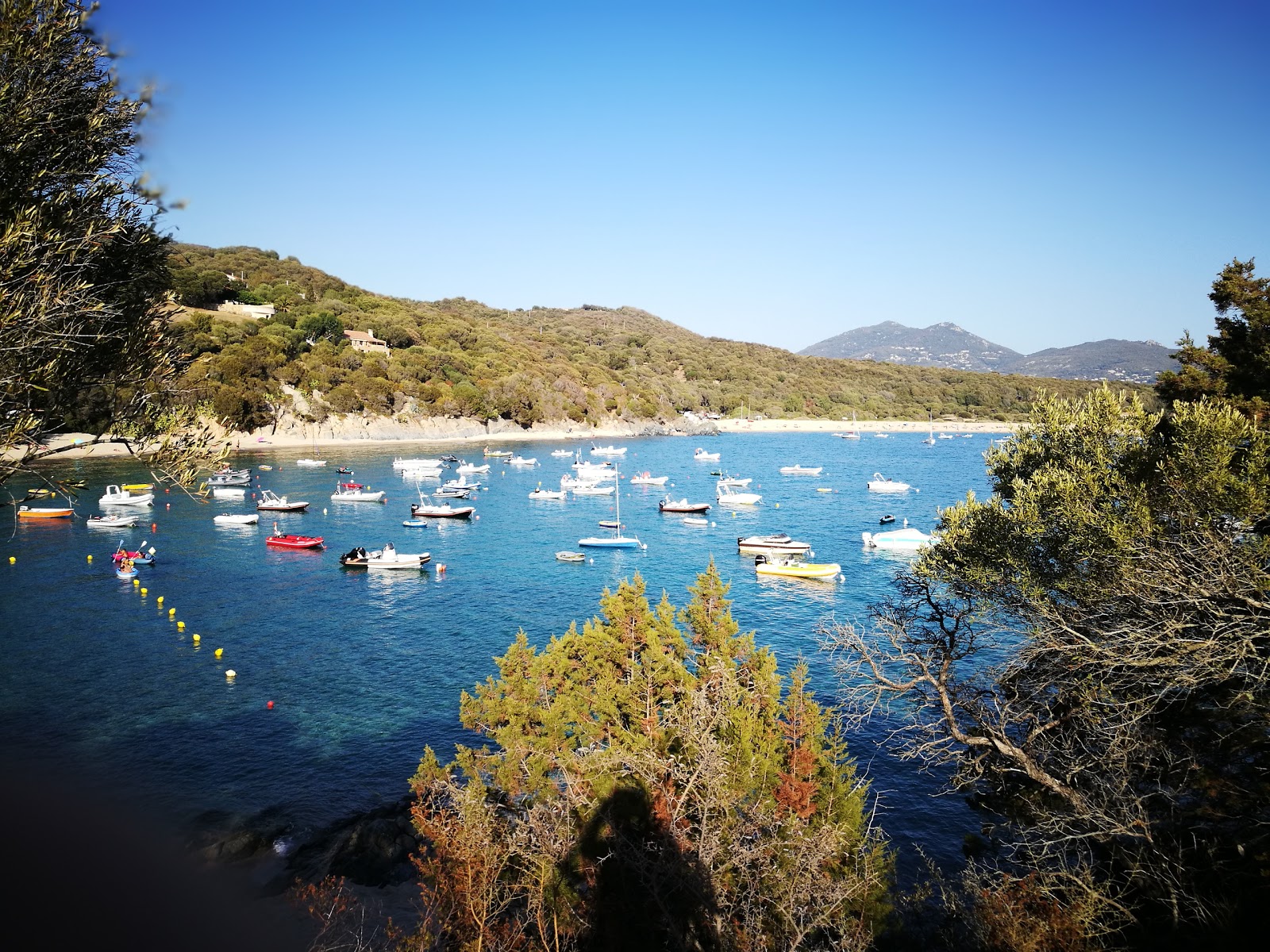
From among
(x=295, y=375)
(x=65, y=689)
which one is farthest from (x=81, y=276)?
(x=295, y=375)

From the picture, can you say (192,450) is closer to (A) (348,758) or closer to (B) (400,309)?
(A) (348,758)

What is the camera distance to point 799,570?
4166cm

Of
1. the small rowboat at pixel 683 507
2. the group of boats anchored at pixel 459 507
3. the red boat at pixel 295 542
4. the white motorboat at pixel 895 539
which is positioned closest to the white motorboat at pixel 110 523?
the group of boats anchored at pixel 459 507

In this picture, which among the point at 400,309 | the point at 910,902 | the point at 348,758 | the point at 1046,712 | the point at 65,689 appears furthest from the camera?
the point at 400,309

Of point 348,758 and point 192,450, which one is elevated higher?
point 192,450

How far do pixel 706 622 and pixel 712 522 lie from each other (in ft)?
152

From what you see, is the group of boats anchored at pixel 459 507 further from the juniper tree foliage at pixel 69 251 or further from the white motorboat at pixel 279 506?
the juniper tree foliage at pixel 69 251

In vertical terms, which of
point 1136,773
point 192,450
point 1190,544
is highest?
point 192,450

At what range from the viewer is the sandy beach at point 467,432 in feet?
348

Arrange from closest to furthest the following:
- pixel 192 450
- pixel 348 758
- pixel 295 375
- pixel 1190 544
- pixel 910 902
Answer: pixel 192 450 → pixel 1190 544 → pixel 910 902 → pixel 348 758 → pixel 295 375

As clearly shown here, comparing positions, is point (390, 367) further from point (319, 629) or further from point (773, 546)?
point (319, 629)

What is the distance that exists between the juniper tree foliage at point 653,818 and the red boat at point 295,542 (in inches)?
1485

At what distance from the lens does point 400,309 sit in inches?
6531

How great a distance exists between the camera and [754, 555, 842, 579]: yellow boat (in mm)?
41281
